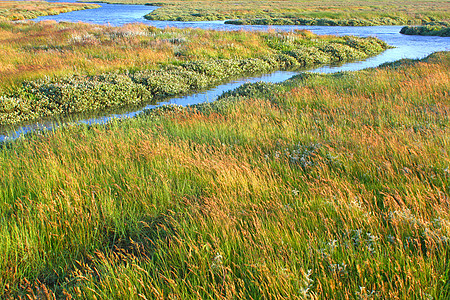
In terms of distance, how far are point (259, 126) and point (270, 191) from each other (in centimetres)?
334

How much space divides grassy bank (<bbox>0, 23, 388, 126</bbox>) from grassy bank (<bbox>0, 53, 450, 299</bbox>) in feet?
16.7

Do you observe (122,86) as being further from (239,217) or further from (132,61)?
(239,217)

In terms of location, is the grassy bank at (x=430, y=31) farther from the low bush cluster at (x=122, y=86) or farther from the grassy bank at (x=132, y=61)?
the low bush cluster at (x=122, y=86)

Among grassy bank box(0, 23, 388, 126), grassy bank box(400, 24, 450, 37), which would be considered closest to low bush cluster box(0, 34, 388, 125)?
grassy bank box(0, 23, 388, 126)

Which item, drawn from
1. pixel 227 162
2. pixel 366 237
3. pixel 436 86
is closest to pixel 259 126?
pixel 227 162

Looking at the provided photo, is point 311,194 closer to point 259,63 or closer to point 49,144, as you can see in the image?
point 49,144

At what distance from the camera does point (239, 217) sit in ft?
12.9

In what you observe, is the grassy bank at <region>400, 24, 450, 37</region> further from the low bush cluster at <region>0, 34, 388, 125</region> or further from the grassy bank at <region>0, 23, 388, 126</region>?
the low bush cluster at <region>0, 34, 388, 125</region>

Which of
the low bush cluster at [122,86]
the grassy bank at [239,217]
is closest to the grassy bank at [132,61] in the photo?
the low bush cluster at [122,86]

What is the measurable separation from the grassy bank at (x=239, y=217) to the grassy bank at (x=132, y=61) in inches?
201

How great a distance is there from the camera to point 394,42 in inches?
1299

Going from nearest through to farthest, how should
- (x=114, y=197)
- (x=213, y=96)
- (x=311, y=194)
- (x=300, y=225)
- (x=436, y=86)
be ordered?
(x=300, y=225) < (x=311, y=194) < (x=114, y=197) < (x=436, y=86) < (x=213, y=96)

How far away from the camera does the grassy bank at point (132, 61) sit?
12.4 metres

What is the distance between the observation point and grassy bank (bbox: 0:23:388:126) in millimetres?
12406
